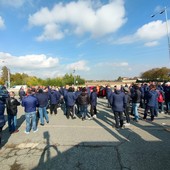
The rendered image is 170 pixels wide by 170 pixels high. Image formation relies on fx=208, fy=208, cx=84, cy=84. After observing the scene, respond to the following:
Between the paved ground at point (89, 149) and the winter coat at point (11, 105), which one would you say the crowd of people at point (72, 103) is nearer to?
the winter coat at point (11, 105)

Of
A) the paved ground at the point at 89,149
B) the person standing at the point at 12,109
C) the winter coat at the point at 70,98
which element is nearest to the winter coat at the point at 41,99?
the paved ground at the point at 89,149

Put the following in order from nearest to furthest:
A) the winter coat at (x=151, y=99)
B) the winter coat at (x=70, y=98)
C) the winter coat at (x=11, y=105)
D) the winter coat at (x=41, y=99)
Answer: the winter coat at (x=11, y=105) → the winter coat at (x=41, y=99) → the winter coat at (x=151, y=99) → the winter coat at (x=70, y=98)

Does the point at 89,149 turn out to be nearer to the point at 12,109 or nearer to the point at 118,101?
the point at 118,101

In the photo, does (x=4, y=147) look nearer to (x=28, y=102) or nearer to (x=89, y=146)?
(x=28, y=102)

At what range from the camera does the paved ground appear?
17.5ft

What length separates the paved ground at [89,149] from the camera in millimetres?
5340

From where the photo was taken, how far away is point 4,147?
7.04m

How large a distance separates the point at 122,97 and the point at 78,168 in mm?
4745

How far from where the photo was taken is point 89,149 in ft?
21.4

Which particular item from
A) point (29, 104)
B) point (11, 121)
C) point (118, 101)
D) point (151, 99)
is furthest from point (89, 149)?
point (151, 99)

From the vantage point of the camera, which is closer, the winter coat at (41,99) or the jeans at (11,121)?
the jeans at (11,121)

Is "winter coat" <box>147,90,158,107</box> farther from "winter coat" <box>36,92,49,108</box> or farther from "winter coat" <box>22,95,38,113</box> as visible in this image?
"winter coat" <box>22,95,38,113</box>

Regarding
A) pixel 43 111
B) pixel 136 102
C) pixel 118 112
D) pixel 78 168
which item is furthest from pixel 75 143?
pixel 136 102

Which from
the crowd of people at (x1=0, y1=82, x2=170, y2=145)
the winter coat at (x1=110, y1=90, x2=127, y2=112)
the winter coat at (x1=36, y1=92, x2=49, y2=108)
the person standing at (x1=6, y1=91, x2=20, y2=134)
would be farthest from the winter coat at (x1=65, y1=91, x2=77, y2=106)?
the person standing at (x1=6, y1=91, x2=20, y2=134)
